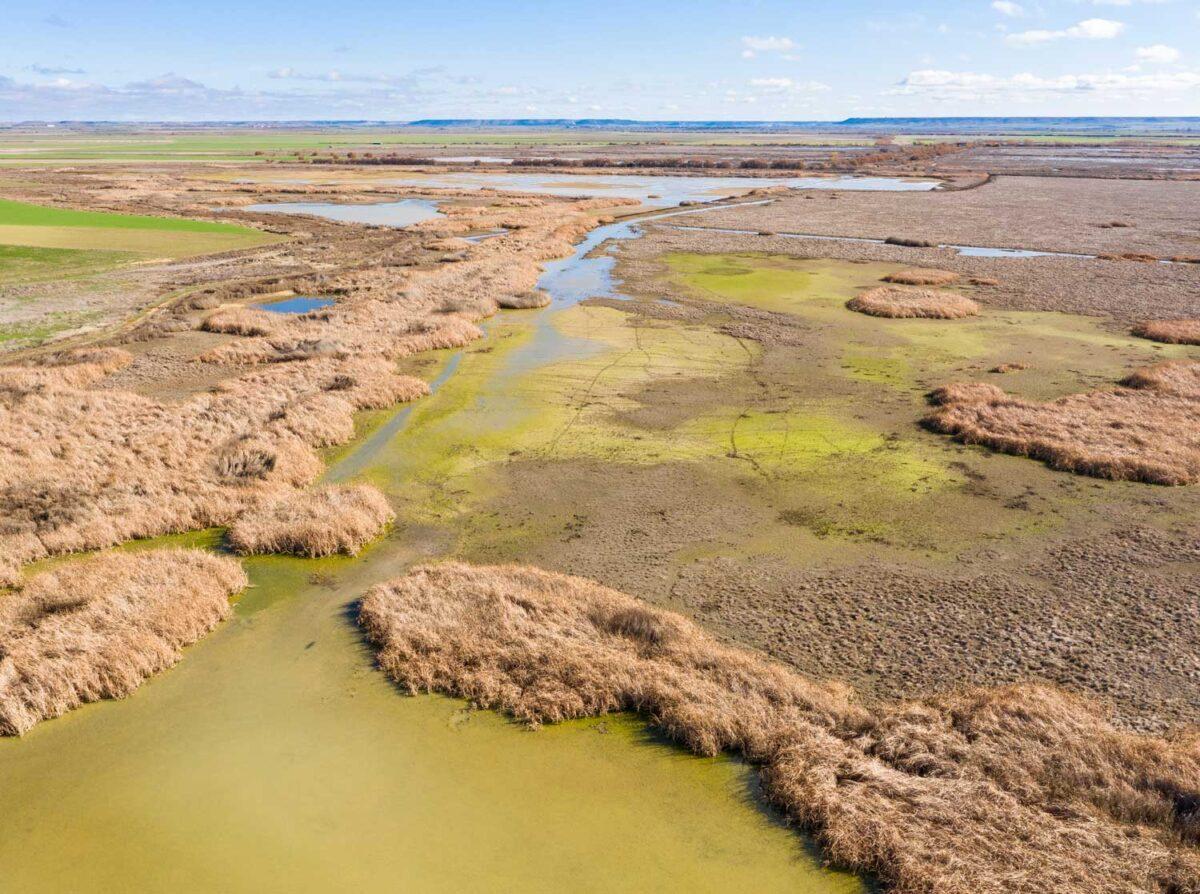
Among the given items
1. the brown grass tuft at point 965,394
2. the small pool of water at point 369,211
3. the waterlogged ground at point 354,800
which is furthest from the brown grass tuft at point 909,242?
the waterlogged ground at point 354,800

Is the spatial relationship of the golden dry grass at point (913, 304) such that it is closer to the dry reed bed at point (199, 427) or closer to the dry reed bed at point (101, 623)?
the dry reed bed at point (199, 427)

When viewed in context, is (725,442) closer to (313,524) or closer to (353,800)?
(313,524)

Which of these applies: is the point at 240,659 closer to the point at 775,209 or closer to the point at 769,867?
the point at 769,867

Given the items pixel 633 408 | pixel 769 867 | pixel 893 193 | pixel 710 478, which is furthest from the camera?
pixel 893 193

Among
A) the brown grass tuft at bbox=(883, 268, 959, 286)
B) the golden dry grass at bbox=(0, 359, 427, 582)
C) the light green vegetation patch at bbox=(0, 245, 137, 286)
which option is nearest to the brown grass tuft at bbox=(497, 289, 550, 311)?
the golden dry grass at bbox=(0, 359, 427, 582)

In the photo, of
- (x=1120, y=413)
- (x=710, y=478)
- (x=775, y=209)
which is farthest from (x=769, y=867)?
(x=775, y=209)
